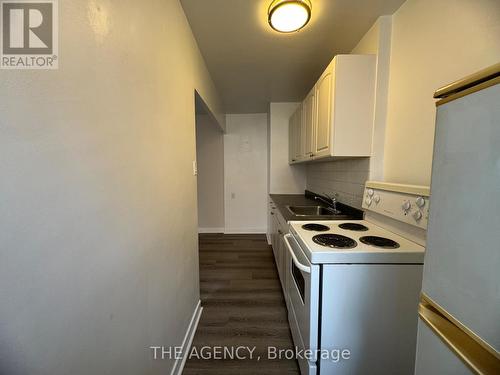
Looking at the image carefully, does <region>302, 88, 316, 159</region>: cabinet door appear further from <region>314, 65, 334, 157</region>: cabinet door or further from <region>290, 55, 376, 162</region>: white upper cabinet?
<region>290, 55, 376, 162</region>: white upper cabinet

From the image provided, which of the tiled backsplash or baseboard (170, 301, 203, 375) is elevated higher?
the tiled backsplash

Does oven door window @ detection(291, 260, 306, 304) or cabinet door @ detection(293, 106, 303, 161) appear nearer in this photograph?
oven door window @ detection(291, 260, 306, 304)

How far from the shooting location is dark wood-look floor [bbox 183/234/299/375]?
1440 millimetres

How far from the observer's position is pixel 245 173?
4.20m

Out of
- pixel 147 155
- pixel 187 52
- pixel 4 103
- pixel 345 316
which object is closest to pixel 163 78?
pixel 147 155

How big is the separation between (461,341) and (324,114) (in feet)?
5.51

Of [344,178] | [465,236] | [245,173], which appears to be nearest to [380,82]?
[344,178]

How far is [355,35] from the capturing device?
172cm

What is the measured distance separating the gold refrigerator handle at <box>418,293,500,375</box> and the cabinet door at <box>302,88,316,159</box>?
5.80ft

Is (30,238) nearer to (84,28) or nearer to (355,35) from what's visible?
(84,28)

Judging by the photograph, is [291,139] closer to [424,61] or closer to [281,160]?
[281,160]

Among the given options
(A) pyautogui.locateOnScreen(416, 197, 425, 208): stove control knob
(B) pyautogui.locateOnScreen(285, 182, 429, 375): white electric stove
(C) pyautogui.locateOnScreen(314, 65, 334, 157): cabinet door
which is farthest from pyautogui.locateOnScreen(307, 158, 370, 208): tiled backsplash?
(B) pyautogui.locateOnScreen(285, 182, 429, 375): white electric stove

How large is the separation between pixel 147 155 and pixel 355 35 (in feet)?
6.39

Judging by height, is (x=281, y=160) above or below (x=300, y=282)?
above
